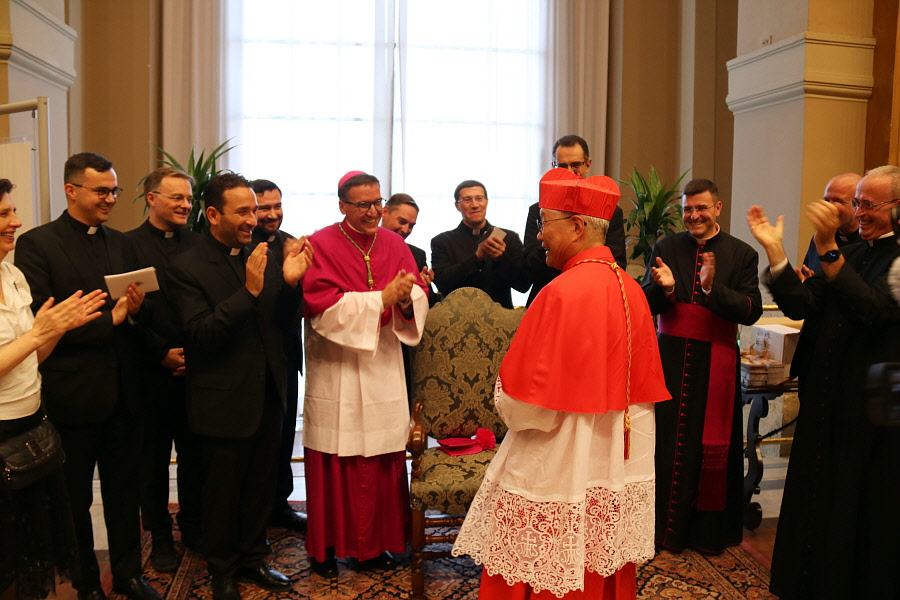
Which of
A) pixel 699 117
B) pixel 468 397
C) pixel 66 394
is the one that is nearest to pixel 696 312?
pixel 468 397

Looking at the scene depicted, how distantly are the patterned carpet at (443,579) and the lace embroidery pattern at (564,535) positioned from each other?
135 centimetres

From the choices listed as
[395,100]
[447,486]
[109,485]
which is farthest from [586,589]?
[395,100]

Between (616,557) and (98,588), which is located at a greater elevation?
(616,557)

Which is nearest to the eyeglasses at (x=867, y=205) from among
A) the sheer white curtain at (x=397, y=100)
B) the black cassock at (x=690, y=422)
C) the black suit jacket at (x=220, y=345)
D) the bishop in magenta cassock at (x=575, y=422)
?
the black cassock at (x=690, y=422)

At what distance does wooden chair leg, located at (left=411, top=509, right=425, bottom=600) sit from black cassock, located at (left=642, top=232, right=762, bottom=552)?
1347 mm

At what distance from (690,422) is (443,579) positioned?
1.53 meters

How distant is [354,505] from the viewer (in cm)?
395

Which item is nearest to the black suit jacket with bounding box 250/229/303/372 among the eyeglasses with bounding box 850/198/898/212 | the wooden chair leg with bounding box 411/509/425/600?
the wooden chair leg with bounding box 411/509/425/600

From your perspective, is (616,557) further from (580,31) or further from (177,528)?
(580,31)

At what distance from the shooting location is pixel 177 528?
4582mm

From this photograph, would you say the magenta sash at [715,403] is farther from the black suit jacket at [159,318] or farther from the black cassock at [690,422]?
the black suit jacket at [159,318]

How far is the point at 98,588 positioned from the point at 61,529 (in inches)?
26.2

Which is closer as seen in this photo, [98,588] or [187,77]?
[98,588]

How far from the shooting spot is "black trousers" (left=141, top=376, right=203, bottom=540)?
13.3 ft
